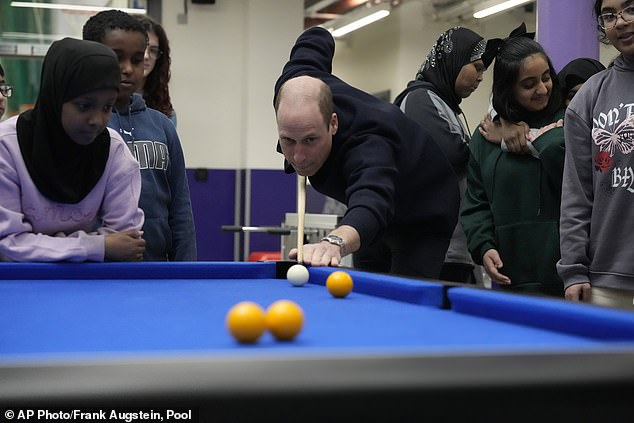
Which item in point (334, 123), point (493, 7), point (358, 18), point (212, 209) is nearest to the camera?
point (334, 123)

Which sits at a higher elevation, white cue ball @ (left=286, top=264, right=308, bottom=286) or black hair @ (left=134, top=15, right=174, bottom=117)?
black hair @ (left=134, top=15, right=174, bottom=117)

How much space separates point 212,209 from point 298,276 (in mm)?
5519

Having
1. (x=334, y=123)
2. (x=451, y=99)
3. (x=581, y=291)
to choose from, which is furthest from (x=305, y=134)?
(x=451, y=99)

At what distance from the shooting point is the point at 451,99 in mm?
3242

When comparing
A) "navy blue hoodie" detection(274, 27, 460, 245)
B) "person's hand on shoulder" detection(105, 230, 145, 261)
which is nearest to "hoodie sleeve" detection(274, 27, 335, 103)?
"navy blue hoodie" detection(274, 27, 460, 245)

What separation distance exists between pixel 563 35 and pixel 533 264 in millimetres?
1274

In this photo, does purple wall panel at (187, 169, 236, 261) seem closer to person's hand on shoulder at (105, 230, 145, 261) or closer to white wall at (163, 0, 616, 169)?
white wall at (163, 0, 616, 169)

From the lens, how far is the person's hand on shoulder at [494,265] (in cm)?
259

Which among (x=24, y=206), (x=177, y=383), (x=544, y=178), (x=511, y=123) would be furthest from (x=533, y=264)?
(x=177, y=383)

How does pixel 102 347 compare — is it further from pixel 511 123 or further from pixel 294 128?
pixel 511 123

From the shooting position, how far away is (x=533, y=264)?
2594 mm

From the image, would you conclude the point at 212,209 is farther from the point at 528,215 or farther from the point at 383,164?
the point at 383,164

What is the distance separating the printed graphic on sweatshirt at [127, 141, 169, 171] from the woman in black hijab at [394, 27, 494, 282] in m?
0.95

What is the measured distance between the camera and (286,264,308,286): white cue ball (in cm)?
198
